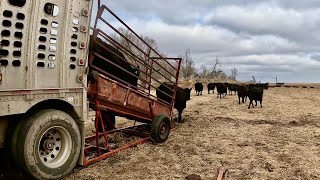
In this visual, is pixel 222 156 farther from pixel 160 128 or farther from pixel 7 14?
pixel 7 14

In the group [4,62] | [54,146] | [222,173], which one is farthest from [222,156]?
[4,62]

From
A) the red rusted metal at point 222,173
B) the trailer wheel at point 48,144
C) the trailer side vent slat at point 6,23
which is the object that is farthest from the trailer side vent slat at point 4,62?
the red rusted metal at point 222,173

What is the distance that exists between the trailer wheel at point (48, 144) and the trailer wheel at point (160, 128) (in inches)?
109

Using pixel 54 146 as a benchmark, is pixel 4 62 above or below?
above

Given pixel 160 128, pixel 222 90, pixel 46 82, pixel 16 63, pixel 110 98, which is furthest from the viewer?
pixel 222 90

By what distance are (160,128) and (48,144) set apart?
353 cm

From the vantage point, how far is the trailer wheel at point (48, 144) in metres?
4.98

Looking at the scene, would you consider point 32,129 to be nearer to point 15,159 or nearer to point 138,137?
point 15,159

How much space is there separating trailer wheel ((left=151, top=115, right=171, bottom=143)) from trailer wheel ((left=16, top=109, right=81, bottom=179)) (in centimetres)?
278

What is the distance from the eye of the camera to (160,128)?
8.52 metres

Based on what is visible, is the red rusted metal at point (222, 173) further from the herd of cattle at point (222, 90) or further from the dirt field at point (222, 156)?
the herd of cattle at point (222, 90)

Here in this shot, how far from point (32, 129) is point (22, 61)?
0.99 metres

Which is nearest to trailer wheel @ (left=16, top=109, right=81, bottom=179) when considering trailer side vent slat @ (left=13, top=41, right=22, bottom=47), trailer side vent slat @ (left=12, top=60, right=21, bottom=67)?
trailer side vent slat @ (left=12, top=60, right=21, bottom=67)

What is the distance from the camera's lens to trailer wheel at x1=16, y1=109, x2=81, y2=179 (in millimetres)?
4984
